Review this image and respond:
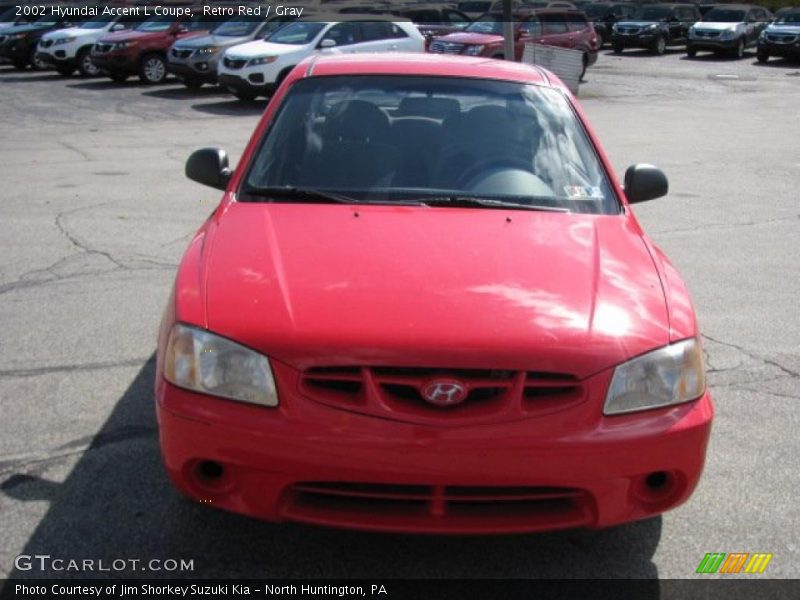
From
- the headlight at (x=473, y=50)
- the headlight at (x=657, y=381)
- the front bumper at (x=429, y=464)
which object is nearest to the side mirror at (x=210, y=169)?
the front bumper at (x=429, y=464)

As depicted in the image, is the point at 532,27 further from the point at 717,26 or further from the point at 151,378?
the point at 151,378

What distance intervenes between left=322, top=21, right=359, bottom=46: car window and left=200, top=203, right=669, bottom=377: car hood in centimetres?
1760

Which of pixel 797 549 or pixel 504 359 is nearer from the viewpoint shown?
pixel 504 359

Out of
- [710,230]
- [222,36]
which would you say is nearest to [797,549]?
[710,230]

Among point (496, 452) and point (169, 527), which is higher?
point (496, 452)

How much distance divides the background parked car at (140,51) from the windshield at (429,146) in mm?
20268

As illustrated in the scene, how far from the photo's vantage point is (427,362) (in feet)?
10.5

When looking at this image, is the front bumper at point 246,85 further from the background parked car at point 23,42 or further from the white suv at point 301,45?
the background parked car at point 23,42

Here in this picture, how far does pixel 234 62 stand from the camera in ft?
67.7

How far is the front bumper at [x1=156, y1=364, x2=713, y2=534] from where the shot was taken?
124 inches

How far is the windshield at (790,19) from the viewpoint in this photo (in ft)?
112

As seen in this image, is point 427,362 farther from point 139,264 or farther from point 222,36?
point 222,36

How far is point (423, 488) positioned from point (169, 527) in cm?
104

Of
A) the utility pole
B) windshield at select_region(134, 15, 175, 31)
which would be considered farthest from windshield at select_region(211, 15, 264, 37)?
the utility pole
